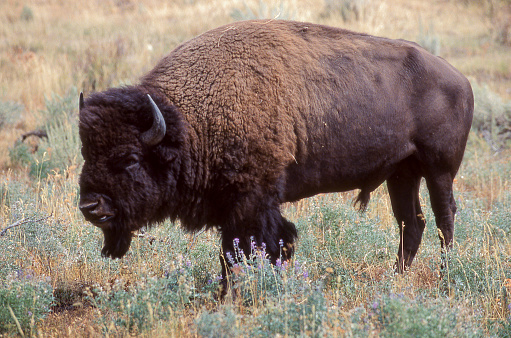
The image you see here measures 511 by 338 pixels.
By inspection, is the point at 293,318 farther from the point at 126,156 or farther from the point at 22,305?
the point at 22,305

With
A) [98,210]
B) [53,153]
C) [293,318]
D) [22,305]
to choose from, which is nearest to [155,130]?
[98,210]

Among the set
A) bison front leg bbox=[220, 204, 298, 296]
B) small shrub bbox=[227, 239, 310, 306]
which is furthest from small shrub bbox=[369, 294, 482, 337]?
bison front leg bbox=[220, 204, 298, 296]

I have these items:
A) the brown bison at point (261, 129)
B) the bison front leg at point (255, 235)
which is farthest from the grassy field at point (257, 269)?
the brown bison at point (261, 129)

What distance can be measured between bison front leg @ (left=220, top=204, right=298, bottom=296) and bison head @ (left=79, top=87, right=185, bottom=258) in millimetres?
488

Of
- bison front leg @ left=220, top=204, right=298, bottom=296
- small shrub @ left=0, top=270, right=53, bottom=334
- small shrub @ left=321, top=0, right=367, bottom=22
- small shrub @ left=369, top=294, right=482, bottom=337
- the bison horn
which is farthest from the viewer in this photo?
small shrub @ left=321, top=0, right=367, bottom=22

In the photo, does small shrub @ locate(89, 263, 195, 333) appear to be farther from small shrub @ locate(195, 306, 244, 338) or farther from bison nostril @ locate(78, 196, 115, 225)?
bison nostril @ locate(78, 196, 115, 225)

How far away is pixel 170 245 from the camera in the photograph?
15.5ft

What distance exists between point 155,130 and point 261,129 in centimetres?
70

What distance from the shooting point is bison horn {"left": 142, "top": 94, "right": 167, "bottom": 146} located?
343cm

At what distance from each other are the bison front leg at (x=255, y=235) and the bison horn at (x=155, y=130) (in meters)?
0.74

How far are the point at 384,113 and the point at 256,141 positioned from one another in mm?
1091

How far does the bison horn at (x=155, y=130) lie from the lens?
135 inches

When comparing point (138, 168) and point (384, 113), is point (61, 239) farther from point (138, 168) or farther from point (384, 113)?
point (384, 113)

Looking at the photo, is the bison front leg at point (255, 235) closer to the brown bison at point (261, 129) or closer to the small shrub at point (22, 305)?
the brown bison at point (261, 129)
